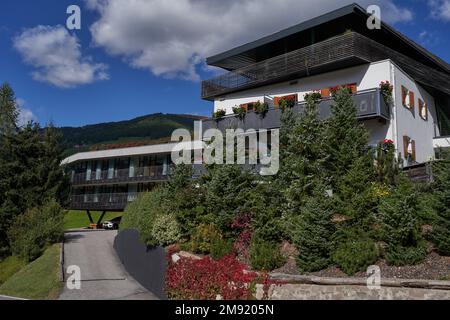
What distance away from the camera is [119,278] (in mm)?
20172

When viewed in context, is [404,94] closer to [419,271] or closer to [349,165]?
[349,165]

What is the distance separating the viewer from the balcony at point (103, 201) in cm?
4231

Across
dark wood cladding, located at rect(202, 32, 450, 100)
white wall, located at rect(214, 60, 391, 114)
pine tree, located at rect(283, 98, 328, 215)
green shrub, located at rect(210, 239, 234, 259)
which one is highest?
dark wood cladding, located at rect(202, 32, 450, 100)

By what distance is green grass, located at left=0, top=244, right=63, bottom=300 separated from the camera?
1780 cm

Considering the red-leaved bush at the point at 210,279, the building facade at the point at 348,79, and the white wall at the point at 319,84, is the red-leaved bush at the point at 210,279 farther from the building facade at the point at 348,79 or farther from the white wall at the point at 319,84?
the white wall at the point at 319,84

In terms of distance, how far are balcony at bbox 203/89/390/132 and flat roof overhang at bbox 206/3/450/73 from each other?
4740 mm

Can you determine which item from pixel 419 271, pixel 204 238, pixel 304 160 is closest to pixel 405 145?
pixel 304 160

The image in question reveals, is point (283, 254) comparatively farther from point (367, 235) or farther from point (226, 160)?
point (226, 160)

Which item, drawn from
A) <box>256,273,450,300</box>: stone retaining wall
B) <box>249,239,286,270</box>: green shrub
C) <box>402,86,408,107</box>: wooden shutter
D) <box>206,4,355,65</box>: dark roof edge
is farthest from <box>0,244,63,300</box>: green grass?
<box>402,86,408,107</box>: wooden shutter

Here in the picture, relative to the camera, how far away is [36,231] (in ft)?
83.7

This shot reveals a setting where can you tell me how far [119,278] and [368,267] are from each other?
12702mm

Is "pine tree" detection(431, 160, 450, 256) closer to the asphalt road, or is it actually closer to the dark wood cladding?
the asphalt road

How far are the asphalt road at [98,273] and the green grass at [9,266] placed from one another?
2419mm
